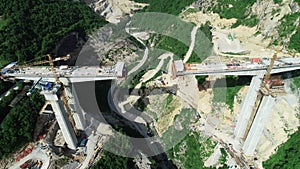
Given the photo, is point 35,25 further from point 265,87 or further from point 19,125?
point 265,87

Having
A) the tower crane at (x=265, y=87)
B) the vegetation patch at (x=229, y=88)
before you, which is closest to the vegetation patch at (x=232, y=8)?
the vegetation patch at (x=229, y=88)

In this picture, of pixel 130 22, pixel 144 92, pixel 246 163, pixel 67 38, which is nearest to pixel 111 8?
pixel 130 22

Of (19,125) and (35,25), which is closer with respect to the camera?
(19,125)

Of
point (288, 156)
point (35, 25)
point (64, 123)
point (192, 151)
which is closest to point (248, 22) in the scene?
point (192, 151)

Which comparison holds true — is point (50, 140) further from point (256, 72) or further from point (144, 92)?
point (256, 72)

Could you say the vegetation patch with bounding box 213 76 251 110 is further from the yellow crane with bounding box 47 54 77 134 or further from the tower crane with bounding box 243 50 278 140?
the yellow crane with bounding box 47 54 77 134

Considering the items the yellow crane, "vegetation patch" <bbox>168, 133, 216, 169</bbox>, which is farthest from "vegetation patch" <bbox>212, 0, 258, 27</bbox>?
the yellow crane
